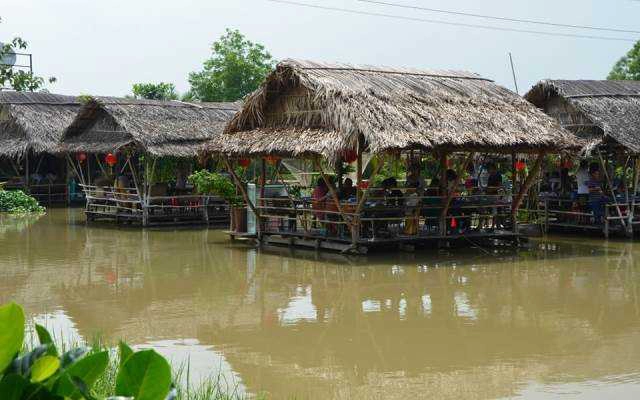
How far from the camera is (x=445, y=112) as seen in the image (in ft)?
46.5

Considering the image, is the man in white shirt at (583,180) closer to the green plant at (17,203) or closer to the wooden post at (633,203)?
the wooden post at (633,203)

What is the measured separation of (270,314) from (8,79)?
3802 millimetres

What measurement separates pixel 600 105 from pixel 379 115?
587 cm

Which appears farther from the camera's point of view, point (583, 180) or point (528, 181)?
point (583, 180)

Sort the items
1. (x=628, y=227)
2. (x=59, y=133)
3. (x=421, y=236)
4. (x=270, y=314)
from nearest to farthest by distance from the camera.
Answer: (x=270, y=314), (x=421, y=236), (x=628, y=227), (x=59, y=133)

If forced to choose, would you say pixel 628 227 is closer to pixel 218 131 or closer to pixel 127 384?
pixel 218 131

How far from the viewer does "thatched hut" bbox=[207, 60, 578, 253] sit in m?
13.2

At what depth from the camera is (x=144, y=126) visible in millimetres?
19641

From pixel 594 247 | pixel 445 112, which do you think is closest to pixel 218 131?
pixel 445 112

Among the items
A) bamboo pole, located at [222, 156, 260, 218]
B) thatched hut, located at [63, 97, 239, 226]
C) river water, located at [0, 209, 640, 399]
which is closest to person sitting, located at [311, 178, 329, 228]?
river water, located at [0, 209, 640, 399]

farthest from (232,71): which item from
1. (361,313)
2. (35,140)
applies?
(361,313)

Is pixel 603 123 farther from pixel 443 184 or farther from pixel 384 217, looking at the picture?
pixel 384 217

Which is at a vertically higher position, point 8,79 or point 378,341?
point 8,79

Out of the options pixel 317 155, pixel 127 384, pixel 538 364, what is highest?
pixel 317 155
